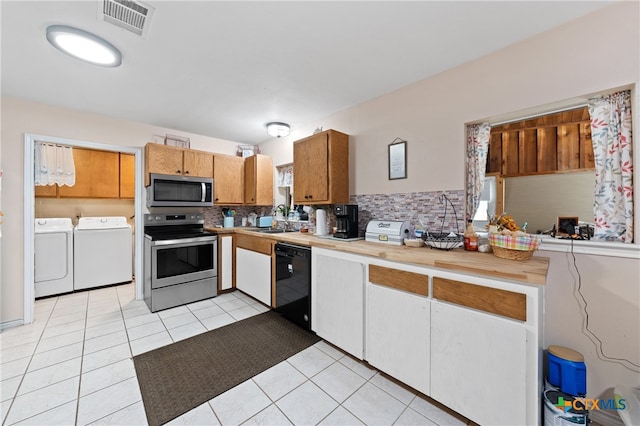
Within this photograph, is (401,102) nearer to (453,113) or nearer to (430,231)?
(453,113)

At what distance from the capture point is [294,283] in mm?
2385

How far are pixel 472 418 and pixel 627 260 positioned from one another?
3.98ft

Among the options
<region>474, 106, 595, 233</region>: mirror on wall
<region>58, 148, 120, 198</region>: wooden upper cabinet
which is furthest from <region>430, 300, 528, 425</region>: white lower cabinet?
<region>58, 148, 120, 198</region>: wooden upper cabinet

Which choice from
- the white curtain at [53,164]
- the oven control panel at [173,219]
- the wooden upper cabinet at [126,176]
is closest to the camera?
the white curtain at [53,164]

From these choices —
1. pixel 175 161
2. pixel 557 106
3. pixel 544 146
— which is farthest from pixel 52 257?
pixel 544 146

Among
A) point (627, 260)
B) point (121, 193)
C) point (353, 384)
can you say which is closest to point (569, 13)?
point (627, 260)

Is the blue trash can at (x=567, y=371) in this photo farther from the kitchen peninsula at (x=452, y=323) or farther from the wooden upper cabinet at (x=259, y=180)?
the wooden upper cabinet at (x=259, y=180)

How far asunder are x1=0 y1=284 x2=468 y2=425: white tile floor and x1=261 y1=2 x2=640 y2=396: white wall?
945 mm

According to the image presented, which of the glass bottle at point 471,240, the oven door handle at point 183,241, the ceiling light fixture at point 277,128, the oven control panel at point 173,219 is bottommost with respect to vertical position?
the oven door handle at point 183,241

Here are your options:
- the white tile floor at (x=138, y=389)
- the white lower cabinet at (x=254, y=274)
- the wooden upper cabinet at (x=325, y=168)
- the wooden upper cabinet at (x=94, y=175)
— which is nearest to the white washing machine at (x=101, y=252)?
the wooden upper cabinet at (x=94, y=175)

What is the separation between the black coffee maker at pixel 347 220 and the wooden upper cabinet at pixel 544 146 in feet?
4.52

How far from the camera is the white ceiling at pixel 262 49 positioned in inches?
54.9

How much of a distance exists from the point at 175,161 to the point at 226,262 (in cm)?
155

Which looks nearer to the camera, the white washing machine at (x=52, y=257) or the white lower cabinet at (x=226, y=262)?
the white washing machine at (x=52, y=257)
